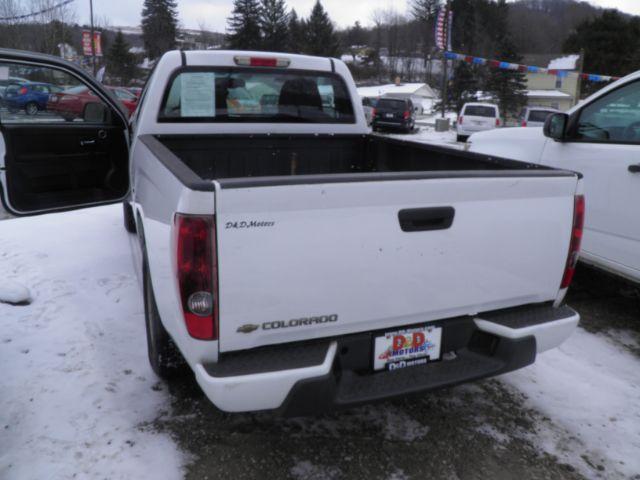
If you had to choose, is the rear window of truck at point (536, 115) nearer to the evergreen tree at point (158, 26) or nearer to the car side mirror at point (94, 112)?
the car side mirror at point (94, 112)

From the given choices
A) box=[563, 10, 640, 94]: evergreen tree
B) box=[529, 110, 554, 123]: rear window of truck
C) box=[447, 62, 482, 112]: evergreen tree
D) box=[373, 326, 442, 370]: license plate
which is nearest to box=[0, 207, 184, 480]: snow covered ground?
box=[373, 326, 442, 370]: license plate

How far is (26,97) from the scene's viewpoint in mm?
4848

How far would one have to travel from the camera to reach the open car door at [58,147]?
407 cm

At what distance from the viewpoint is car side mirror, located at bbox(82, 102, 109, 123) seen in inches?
176

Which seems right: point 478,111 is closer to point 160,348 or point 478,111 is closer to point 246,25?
point 160,348

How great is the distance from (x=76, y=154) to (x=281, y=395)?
10.8ft

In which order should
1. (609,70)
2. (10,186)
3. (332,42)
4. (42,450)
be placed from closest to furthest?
(42,450) → (10,186) → (609,70) → (332,42)

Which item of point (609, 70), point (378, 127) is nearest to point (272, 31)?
point (609, 70)

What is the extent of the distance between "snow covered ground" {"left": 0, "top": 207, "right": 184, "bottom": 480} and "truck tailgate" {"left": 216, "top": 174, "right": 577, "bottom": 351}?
1.05 m

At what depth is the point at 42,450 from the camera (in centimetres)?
266

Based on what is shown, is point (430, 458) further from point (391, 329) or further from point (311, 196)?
point (311, 196)

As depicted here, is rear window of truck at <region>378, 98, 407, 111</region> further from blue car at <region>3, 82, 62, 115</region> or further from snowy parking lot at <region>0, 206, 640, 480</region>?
snowy parking lot at <region>0, 206, 640, 480</region>

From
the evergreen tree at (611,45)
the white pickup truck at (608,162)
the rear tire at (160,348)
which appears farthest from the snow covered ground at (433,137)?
the evergreen tree at (611,45)

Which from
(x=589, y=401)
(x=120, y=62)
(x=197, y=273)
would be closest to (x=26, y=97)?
(x=197, y=273)
